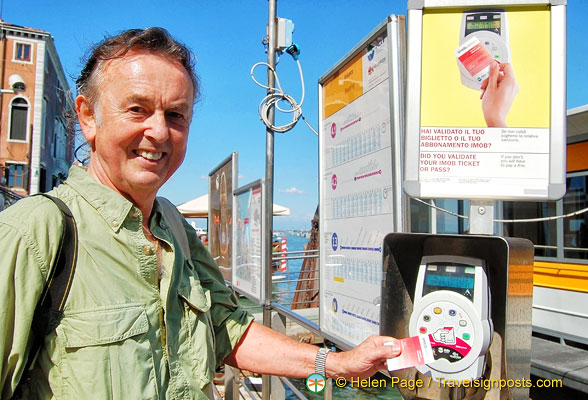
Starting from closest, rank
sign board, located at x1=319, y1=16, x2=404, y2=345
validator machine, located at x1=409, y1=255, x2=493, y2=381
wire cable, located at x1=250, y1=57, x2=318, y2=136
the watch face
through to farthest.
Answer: validator machine, located at x1=409, y1=255, x2=493, y2=381
the watch face
sign board, located at x1=319, y1=16, x2=404, y2=345
wire cable, located at x1=250, y1=57, x2=318, y2=136

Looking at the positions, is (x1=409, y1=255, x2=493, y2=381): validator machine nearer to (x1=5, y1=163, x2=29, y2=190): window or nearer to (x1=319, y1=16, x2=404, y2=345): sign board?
(x1=319, y1=16, x2=404, y2=345): sign board

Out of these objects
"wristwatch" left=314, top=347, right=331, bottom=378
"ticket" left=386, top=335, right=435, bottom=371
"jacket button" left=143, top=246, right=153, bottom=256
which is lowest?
"wristwatch" left=314, top=347, right=331, bottom=378

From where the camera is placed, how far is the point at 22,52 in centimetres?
3431

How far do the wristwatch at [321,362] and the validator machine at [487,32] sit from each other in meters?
1.06

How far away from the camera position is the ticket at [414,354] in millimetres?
1342

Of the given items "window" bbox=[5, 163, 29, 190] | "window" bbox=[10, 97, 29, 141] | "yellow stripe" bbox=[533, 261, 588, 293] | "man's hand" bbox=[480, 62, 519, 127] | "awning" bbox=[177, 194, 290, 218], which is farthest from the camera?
"window" bbox=[10, 97, 29, 141]

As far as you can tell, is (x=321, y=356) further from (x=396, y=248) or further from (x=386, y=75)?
(x=386, y=75)

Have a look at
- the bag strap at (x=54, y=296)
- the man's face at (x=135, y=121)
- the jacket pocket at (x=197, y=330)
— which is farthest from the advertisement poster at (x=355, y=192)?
the bag strap at (x=54, y=296)

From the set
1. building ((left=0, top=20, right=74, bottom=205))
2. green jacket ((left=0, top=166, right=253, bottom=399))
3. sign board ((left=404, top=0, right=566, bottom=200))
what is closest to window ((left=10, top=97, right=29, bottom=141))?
building ((left=0, top=20, right=74, bottom=205))

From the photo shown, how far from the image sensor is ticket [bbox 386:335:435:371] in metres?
1.34

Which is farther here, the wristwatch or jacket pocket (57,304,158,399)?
the wristwatch

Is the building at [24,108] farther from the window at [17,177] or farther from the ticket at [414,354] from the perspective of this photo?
the ticket at [414,354]

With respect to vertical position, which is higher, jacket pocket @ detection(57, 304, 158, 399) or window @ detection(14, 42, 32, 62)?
window @ detection(14, 42, 32, 62)

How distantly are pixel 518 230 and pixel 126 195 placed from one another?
20.9 feet
